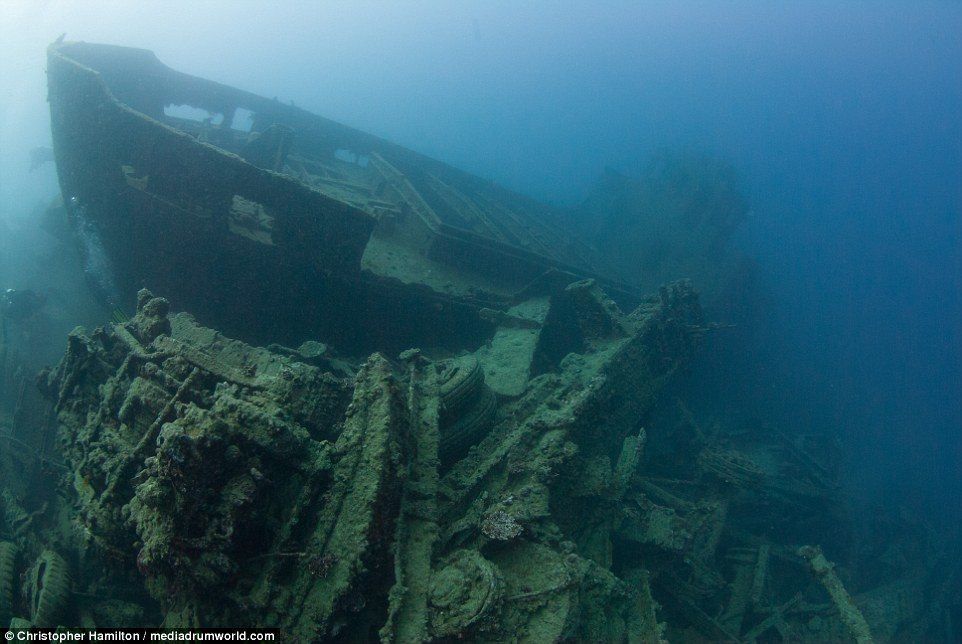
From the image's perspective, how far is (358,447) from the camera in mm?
3152

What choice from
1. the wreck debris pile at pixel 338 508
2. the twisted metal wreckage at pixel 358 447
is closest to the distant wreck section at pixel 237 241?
the twisted metal wreckage at pixel 358 447

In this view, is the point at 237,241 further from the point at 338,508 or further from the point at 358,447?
the point at 338,508

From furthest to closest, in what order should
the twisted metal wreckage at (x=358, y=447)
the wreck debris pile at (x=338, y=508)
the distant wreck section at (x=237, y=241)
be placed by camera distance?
the distant wreck section at (x=237, y=241) < the twisted metal wreckage at (x=358, y=447) < the wreck debris pile at (x=338, y=508)

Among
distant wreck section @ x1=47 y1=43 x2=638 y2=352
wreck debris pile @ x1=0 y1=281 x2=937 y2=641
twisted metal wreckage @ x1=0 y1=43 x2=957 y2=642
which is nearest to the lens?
wreck debris pile @ x1=0 y1=281 x2=937 y2=641

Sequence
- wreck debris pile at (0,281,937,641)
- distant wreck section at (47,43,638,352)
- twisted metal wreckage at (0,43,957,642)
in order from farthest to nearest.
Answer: distant wreck section at (47,43,638,352)
twisted metal wreckage at (0,43,957,642)
wreck debris pile at (0,281,937,641)

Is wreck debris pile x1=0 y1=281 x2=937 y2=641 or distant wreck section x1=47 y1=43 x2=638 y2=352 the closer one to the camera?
wreck debris pile x1=0 y1=281 x2=937 y2=641

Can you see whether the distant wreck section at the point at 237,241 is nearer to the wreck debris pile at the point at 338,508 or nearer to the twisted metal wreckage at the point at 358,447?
the twisted metal wreckage at the point at 358,447

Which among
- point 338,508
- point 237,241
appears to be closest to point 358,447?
point 338,508

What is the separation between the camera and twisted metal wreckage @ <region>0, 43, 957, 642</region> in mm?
2773

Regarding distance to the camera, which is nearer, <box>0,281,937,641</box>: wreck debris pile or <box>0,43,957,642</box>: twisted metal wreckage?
<box>0,281,937,641</box>: wreck debris pile

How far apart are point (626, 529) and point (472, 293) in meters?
4.69

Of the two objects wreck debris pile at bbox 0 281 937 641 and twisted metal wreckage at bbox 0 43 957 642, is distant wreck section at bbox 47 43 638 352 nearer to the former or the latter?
twisted metal wreckage at bbox 0 43 957 642

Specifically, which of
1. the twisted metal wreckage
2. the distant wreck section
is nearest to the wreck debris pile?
the twisted metal wreckage

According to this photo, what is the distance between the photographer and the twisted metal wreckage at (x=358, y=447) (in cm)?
277
